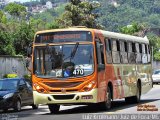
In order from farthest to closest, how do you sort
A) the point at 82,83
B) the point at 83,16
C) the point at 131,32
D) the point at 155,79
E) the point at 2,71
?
the point at 131,32 → the point at 83,16 → the point at 155,79 → the point at 2,71 → the point at 82,83

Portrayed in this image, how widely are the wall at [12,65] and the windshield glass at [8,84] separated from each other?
49.4 feet

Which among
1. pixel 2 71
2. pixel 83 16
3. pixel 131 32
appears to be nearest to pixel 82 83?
pixel 2 71

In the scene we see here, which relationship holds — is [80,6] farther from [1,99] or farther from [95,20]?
[1,99]

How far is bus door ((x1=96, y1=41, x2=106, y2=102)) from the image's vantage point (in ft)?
64.7

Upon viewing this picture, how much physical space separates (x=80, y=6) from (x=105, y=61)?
41.5m

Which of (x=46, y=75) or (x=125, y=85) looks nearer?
(x=46, y=75)

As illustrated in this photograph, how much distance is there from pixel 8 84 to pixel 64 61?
5353mm

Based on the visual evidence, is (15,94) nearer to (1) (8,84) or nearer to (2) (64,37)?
(1) (8,84)

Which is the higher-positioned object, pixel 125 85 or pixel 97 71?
pixel 97 71

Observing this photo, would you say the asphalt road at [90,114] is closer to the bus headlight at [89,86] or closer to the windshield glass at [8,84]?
the bus headlight at [89,86]

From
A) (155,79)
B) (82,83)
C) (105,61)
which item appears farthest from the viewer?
(155,79)

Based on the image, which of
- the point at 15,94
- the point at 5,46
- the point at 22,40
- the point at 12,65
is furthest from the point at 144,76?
the point at 22,40

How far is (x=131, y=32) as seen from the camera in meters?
95.0

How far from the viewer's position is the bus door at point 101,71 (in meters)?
19.7
